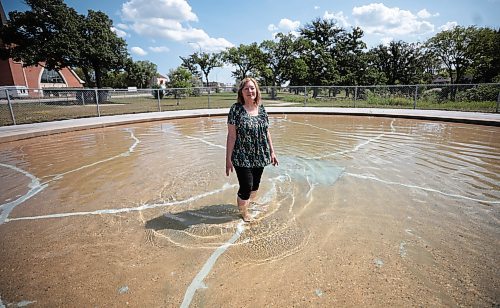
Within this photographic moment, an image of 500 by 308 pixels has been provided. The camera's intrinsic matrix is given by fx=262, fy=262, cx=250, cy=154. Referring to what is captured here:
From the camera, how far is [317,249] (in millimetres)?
2564

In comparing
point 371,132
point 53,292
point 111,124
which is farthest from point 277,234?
point 111,124

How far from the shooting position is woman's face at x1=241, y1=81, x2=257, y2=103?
2697 millimetres

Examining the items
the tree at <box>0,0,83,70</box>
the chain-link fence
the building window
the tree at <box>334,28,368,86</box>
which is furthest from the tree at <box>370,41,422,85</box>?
the building window

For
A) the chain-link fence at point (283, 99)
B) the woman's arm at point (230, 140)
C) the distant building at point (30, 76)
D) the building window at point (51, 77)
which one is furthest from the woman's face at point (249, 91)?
the building window at point (51, 77)

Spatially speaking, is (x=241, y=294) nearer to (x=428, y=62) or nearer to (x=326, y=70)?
(x=326, y=70)

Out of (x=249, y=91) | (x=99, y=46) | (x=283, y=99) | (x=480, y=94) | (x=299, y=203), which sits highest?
(x=99, y=46)

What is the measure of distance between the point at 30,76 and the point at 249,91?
66.7m

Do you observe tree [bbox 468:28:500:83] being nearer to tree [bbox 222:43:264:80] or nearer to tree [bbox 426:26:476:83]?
tree [bbox 426:26:476:83]

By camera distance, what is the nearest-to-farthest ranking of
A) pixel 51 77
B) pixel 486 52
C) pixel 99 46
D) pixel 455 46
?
pixel 99 46 < pixel 486 52 < pixel 455 46 < pixel 51 77

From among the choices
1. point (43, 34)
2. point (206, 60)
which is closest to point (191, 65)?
point (206, 60)

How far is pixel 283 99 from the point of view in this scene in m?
21.8

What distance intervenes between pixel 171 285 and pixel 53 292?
0.92 meters

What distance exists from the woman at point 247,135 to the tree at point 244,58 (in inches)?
1772

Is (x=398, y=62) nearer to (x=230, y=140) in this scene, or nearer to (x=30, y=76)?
(x=230, y=140)
